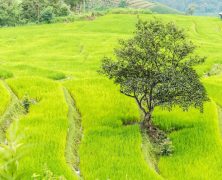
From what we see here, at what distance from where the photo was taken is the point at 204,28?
63000 mm

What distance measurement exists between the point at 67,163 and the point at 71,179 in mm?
1164

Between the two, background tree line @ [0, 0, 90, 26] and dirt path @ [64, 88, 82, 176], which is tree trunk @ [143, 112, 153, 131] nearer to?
dirt path @ [64, 88, 82, 176]

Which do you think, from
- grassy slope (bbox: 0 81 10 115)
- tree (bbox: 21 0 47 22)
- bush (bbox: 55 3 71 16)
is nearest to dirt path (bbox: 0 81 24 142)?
grassy slope (bbox: 0 81 10 115)

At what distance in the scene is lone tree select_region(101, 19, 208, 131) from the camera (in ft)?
44.5

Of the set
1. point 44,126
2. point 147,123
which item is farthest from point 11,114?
point 147,123

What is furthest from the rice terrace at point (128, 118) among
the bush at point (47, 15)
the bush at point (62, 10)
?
the bush at point (62, 10)

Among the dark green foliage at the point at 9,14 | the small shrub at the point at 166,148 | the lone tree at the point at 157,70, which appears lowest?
the dark green foliage at the point at 9,14

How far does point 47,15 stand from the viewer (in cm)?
7156

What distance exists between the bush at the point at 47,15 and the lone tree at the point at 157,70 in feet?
192

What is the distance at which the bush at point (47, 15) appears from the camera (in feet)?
233

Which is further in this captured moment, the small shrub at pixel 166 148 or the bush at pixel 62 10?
the bush at pixel 62 10

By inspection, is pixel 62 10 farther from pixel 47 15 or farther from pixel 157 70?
pixel 157 70

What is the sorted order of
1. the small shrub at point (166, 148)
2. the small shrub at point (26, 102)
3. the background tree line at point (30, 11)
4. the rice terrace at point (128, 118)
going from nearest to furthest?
the rice terrace at point (128, 118) → the small shrub at point (166, 148) → the small shrub at point (26, 102) → the background tree line at point (30, 11)

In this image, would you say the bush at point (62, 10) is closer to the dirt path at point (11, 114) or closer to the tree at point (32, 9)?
the tree at point (32, 9)
